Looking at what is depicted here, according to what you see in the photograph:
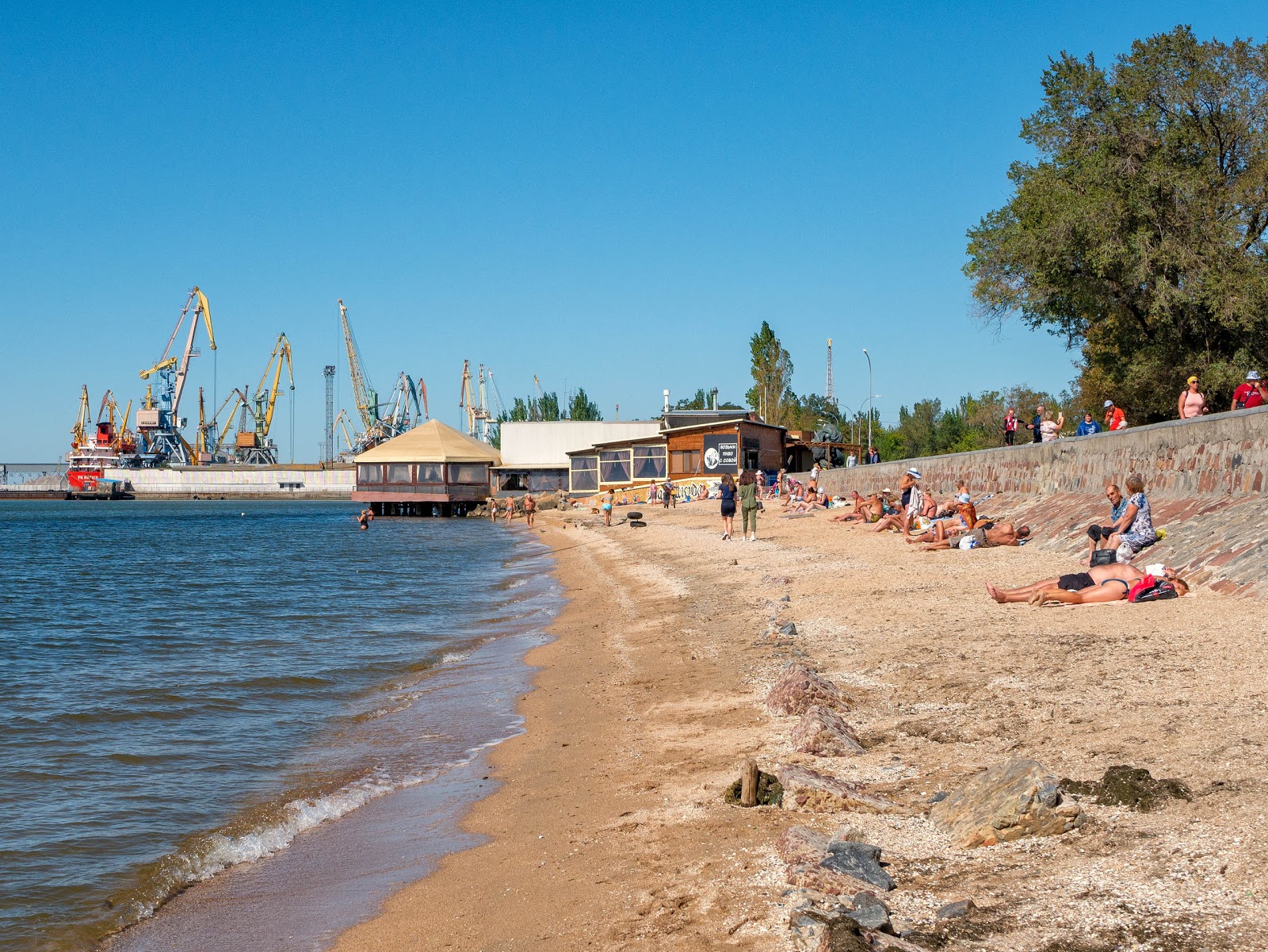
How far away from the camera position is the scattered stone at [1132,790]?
4566 millimetres

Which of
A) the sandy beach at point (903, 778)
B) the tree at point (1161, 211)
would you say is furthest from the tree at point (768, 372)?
the sandy beach at point (903, 778)

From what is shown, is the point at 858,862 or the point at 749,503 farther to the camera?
the point at 749,503

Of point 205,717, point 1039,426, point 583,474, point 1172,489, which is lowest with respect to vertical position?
point 205,717

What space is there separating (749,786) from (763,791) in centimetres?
10

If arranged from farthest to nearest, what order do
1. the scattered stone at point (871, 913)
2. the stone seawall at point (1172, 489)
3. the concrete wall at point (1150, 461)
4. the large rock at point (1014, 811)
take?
the concrete wall at point (1150, 461)
the stone seawall at point (1172, 489)
the large rock at point (1014, 811)
the scattered stone at point (871, 913)

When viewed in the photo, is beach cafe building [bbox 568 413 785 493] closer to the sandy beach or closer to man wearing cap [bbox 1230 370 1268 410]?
man wearing cap [bbox 1230 370 1268 410]

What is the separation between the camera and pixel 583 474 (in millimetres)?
63625

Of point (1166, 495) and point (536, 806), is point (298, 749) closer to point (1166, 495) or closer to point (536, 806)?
point (536, 806)

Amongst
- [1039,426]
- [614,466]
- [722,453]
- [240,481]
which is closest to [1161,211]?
[1039,426]

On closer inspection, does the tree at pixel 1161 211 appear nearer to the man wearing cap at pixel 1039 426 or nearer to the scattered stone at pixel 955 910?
the man wearing cap at pixel 1039 426

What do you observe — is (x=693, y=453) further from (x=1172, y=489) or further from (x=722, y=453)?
(x=1172, y=489)

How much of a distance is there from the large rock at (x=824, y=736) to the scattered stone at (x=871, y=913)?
8.15 ft

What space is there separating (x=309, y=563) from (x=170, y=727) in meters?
24.2

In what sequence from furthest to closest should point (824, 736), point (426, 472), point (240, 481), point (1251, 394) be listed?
point (240, 481) → point (426, 472) → point (1251, 394) → point (824, 736)
